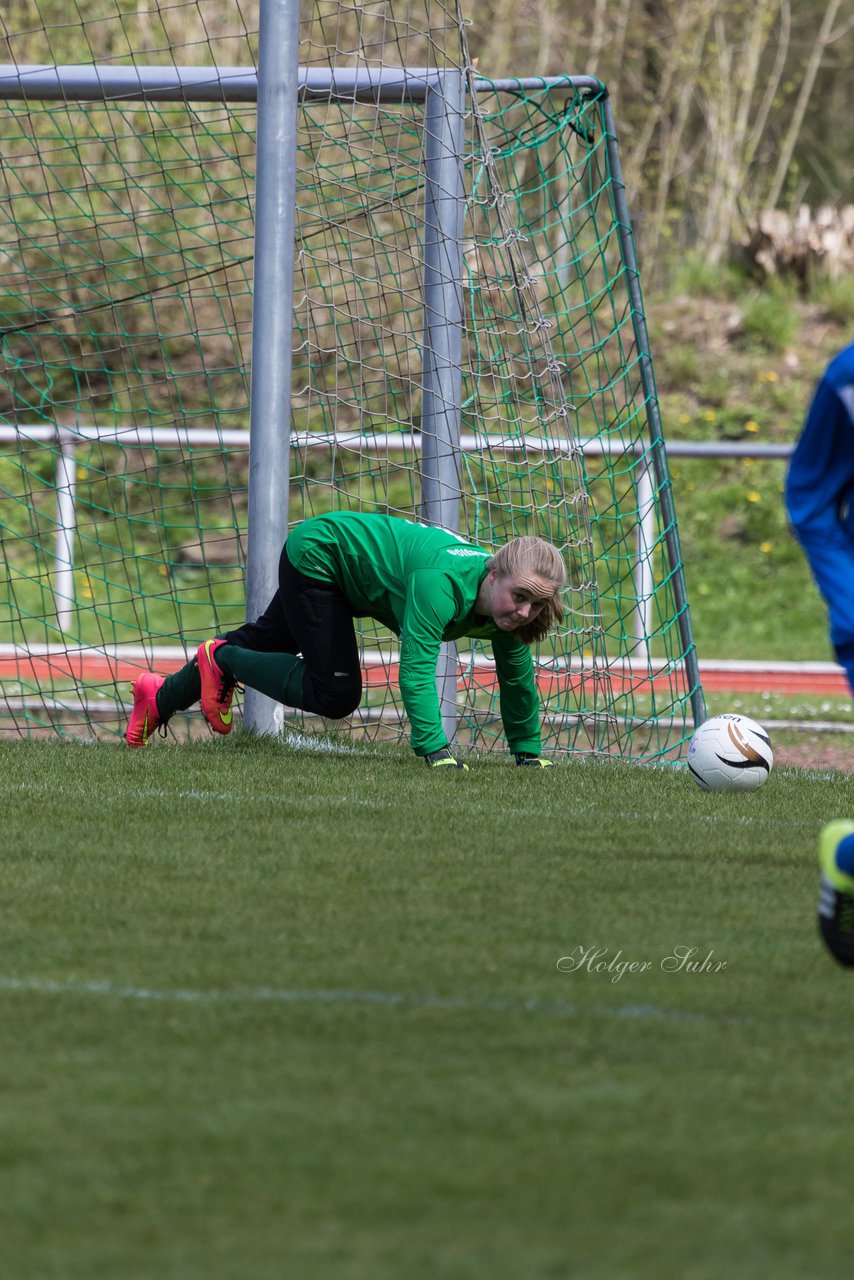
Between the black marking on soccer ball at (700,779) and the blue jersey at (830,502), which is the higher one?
the blue jersey at (830,502)

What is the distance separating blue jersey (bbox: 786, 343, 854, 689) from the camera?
3383mm

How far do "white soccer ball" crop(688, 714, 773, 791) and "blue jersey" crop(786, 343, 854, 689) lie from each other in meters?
2.20

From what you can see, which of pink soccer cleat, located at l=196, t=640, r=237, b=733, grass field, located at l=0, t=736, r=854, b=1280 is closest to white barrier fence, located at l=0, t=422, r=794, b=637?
pink soccer cleat, located at l=196, t=640, r=237, b=733

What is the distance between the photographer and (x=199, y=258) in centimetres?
Answer: 1360

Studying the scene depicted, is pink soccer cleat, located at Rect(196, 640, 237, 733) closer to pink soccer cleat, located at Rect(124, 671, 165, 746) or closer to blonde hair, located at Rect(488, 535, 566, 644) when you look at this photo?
pink soccer cleat, located at Rect(124, 671, 165, 746)

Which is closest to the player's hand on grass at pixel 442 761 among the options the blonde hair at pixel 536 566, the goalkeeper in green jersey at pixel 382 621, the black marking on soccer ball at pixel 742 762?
the goalkeeper in green jersey at pixel 382 621

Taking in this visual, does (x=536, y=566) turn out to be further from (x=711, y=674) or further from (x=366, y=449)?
(x=711, y=674)

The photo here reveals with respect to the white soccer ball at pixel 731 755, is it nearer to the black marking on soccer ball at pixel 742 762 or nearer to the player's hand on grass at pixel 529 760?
the black marking on soccer ball at pixel 742 762

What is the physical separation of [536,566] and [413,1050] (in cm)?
292

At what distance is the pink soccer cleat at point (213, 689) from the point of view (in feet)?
20.3

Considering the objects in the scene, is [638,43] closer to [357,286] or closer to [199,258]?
[199,258]

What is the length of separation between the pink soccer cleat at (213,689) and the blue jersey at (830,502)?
3112mm

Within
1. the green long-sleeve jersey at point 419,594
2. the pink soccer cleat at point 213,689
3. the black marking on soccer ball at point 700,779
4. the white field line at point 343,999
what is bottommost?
the black marking on soccer ball at point 700,779

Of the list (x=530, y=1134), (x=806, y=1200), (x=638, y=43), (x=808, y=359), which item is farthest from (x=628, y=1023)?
(x=638, y=43)
